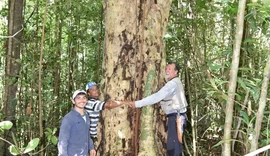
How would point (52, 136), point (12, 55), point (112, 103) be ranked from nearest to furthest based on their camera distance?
point (52, 136), point (112, 103), point (12, 55)

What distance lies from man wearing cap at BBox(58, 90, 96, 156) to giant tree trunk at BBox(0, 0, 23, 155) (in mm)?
2726

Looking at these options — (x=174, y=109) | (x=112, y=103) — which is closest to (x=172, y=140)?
(x=174, y=109)

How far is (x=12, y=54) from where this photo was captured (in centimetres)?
635

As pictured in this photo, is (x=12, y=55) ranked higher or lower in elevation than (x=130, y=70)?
higher

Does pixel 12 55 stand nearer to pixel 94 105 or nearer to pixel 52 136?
pixel 94 105

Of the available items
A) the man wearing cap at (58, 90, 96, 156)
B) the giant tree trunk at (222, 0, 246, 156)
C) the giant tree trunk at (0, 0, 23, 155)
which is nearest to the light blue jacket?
the man wearing cap at (58, 90, 96, 156)

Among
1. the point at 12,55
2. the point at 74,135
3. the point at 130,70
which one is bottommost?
the point at 74,135

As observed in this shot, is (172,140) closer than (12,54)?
Yes

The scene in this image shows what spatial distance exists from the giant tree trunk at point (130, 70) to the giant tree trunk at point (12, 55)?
2862mm

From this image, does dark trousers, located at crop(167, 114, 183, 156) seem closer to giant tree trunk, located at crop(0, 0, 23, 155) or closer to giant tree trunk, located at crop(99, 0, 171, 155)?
giant tree trunk, located at crop(99, 0, 171, 155)

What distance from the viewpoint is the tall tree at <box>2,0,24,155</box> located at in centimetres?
624

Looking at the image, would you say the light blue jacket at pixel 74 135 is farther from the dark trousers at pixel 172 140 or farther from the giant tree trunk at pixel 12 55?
the giant tree trunk at pixel 12 55

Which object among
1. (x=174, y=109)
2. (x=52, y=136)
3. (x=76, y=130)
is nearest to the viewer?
(x=52, y=136)

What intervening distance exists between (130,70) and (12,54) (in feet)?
10.9
